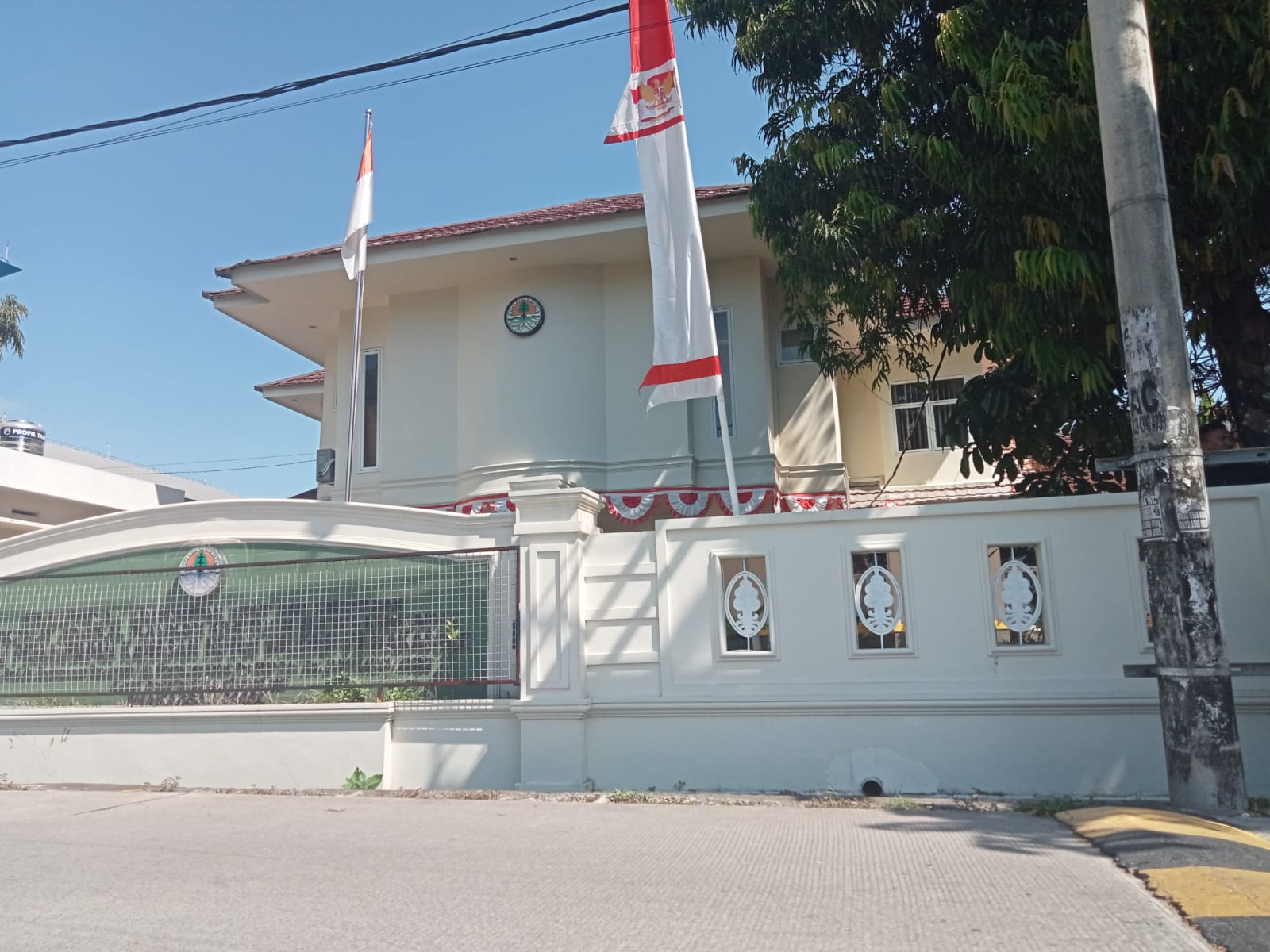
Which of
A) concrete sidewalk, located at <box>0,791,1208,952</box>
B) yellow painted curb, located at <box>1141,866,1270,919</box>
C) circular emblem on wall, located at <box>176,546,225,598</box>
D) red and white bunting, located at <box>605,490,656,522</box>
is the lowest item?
concrete sidewalk, located at <box>0,791,1208,952</box>

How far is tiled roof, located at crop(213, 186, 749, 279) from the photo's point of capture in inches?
508

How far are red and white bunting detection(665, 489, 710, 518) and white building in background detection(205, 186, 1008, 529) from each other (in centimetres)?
2

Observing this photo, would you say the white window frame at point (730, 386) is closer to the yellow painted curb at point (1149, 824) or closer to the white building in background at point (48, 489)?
the yellow painted curb at point (1149, 824)

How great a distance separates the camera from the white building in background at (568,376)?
1336 centimetres

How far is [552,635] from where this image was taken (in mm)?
8133

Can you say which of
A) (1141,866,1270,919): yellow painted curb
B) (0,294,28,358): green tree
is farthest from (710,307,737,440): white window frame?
(0,294,28,358): green tree

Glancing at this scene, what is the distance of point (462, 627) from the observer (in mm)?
8539

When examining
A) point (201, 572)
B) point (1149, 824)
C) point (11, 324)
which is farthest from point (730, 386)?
point (11, 324)

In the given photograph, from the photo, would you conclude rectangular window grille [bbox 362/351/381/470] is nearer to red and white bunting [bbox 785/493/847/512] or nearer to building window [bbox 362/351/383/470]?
building window [bbox 362/351/383/470]

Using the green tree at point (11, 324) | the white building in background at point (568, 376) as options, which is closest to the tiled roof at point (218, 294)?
the white building in background at point (568, 376)

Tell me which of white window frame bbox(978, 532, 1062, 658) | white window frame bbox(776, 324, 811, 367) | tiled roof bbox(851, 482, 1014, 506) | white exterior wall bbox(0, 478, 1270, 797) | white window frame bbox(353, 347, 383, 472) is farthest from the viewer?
white window frame bbox(353, 347, 383, 472)

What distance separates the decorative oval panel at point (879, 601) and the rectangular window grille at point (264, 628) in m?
2.83

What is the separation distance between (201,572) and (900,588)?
632 cm

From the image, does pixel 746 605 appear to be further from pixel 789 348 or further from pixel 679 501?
pixel 789 348
